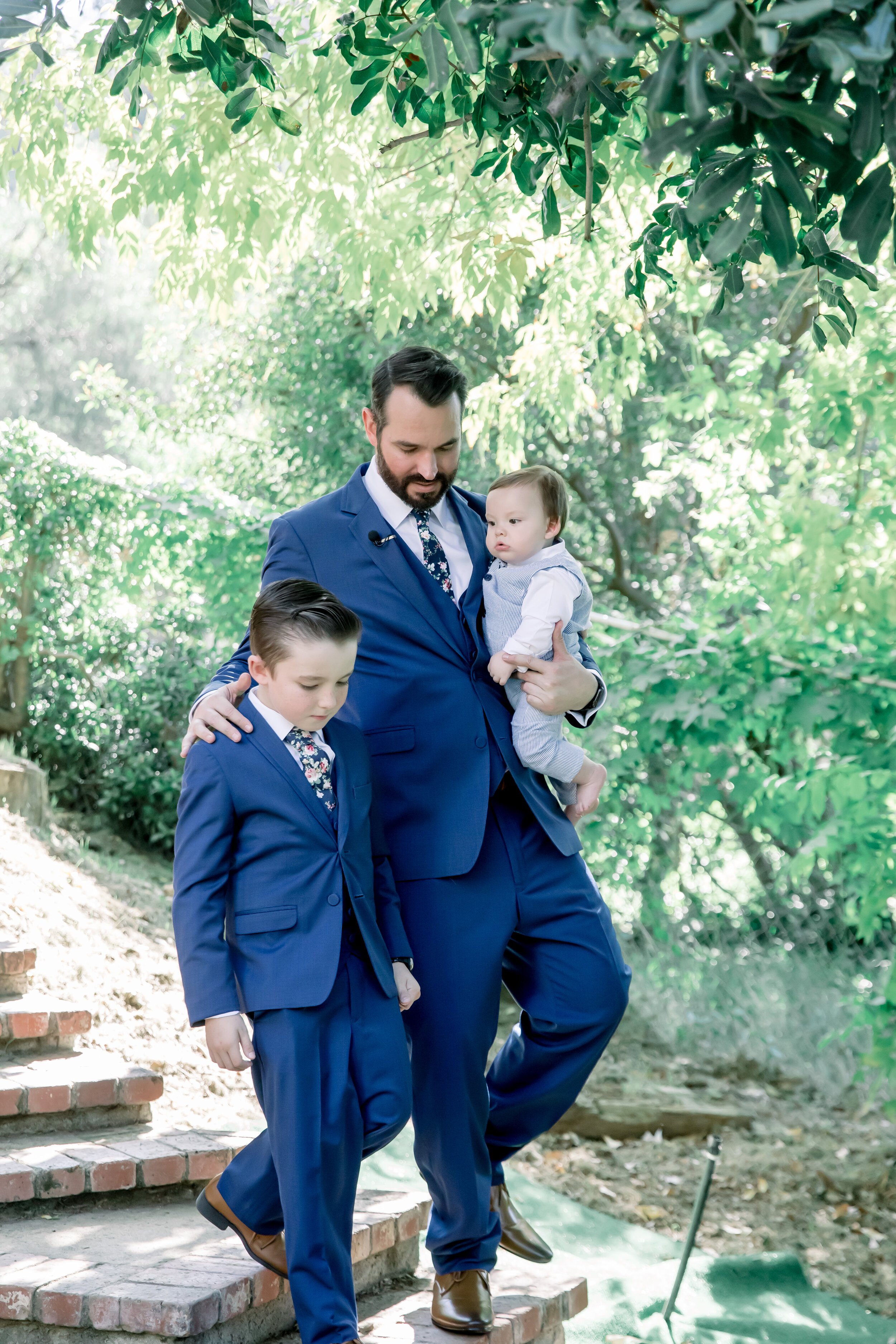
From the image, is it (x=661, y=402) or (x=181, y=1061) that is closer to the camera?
(x=181, y=1061)

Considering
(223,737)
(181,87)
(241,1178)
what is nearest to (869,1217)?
(241,1178)

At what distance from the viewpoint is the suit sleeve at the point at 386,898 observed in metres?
2.49

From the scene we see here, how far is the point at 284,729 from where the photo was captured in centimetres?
247

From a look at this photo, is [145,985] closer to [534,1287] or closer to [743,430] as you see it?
[534,1287]

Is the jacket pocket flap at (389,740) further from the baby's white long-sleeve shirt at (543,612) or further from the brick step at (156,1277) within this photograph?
the brick step at (156,1277)

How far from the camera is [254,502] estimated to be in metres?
7.25

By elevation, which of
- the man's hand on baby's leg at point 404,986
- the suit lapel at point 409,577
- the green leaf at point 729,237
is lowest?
the man's hand on baby's leg at point 404,986

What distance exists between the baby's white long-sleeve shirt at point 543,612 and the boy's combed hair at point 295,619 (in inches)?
14.5

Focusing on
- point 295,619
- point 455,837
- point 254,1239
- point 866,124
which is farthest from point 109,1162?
point 866,124

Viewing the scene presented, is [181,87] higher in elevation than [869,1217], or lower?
higher

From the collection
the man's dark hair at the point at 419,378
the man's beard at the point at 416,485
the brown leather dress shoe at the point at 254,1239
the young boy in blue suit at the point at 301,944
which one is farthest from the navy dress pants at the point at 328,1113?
the man's dark hair at the point at 419,378

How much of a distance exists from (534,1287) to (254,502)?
5054mm

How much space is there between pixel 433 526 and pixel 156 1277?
1665 mm

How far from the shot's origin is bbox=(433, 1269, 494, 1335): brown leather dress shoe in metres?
2.63
